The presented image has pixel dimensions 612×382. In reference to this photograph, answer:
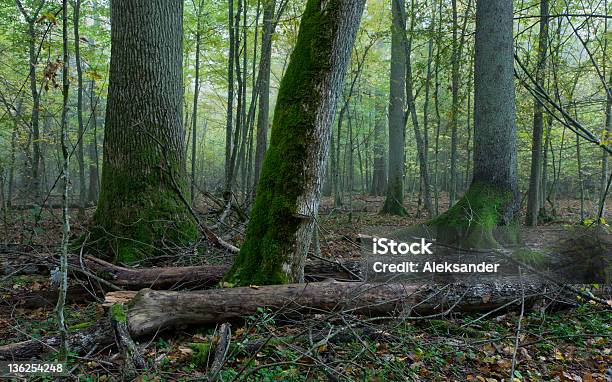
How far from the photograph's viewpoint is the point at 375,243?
520cm

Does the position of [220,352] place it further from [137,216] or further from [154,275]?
[137,216]

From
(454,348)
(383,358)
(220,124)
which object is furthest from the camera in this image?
(220,124)

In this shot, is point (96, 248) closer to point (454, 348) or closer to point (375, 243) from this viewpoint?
point (375, 243)

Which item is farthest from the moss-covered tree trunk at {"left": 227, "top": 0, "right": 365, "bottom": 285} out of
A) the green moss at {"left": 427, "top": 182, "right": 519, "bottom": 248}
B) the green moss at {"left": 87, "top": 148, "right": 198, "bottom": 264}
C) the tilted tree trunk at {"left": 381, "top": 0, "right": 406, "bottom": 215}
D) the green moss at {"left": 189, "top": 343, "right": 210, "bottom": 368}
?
the tilted tree trunk at {"left": 381, "top": 0, "right": 406, "bottom": 215}

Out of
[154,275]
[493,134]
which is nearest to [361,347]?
[154,275]

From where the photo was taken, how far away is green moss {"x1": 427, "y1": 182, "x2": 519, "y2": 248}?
18.7ft

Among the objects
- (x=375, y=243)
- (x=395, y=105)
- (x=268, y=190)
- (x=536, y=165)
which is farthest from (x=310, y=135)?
(x=395, y=105)

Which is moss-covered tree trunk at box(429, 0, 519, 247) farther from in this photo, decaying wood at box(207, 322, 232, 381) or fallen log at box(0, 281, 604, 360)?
decaying wood at box(207, 322, 232, 381)

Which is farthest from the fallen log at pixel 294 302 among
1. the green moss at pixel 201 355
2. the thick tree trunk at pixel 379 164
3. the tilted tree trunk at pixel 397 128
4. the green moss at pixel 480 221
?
the thick tree trunk at pixel 379 164

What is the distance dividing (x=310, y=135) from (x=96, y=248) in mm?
3608

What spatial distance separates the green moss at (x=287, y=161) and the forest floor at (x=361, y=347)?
573 mm

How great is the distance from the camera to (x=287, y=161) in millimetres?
3969

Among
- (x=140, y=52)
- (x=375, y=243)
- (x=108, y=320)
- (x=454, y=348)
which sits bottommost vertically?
(x=454, y=348)

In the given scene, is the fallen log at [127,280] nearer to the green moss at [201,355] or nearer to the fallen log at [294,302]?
the fallen log at [294,302]
